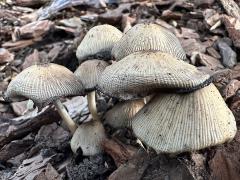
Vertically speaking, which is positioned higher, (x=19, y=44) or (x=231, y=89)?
(x=231, y=89)

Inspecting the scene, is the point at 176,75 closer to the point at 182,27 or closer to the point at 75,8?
the point at 182,27

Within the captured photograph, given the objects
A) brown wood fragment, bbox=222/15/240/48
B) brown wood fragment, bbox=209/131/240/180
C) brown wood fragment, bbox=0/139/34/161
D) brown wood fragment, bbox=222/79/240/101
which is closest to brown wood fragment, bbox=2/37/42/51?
brown wood fragment, bbox=0/139/34/161

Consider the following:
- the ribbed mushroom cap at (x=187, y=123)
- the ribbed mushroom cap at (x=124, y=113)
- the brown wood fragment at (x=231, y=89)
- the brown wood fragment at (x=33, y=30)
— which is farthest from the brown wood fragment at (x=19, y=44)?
the ribbed mushroom cap at (x=187, y=123)

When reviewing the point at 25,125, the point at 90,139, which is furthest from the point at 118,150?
the point at 25,125

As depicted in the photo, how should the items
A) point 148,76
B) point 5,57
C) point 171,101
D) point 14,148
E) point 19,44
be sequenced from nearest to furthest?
point 148,76 → point 171,101 → point 14,148 → point 5,57 → point 19,44

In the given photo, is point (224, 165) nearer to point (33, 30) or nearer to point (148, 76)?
point (148, 76)

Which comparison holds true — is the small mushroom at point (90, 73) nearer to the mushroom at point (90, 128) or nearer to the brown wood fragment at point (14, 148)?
the mushroom at point (90, 128)
